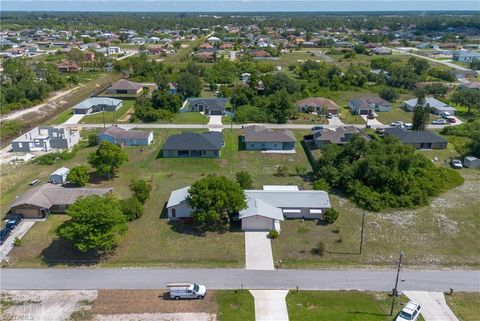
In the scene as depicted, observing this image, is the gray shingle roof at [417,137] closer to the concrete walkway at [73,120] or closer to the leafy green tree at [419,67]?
the concrete walkway at [73,120]

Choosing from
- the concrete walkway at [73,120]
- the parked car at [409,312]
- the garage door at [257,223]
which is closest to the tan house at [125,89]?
the concrete walkway at [73,120]

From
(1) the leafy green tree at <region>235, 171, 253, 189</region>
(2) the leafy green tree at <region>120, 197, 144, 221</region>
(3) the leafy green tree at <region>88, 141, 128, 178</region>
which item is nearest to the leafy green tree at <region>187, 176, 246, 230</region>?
(2) the leafy green tree at <region>120, 197, 144, 221</region>

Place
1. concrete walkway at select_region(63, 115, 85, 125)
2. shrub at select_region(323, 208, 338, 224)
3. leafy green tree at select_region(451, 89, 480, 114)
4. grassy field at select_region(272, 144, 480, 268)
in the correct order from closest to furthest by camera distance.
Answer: grassy field at select_region(272, 144, 480, 268), shrub at select_region(323, 208, 338, 224), concrete walkway at select_region(63, 115, 85, 125), leafy green tree at select_region(451, 89, 480, 114)

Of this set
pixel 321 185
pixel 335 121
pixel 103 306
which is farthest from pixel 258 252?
pixel 335 121

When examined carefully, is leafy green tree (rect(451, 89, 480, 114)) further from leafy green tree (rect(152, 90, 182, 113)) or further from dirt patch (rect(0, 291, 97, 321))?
dirt patch (rect(0, 291, 97, 321))

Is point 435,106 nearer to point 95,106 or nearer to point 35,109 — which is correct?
point 95,106

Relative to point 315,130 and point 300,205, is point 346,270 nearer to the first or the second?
point 300,205

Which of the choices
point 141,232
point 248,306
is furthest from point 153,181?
point 248,306
